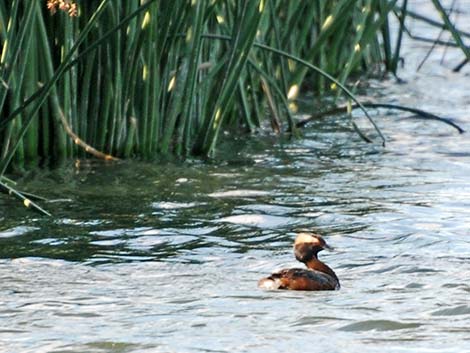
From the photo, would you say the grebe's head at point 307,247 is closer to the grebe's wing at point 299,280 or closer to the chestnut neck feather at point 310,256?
the chestnut neck feather at point 310,256

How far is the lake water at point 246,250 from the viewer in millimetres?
4695

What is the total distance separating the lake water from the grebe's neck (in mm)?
75

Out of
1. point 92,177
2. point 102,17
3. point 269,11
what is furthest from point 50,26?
point 269,11

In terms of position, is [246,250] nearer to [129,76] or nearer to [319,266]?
[319,266]

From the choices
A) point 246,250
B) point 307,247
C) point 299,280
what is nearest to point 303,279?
point 299,280

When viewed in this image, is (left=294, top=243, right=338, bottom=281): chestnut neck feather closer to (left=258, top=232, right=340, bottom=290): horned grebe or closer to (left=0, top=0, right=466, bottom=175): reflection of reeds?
(left=258, top=232, right=340, bottom=290): horned grebe

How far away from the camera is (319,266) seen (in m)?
5.36

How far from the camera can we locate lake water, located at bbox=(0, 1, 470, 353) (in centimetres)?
470

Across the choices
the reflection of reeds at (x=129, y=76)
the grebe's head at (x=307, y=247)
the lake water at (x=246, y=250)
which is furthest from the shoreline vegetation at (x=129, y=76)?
the grebe's head at (x=307, y=247)

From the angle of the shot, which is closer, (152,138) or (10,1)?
(10,1)

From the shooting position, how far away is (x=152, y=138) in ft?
25.0

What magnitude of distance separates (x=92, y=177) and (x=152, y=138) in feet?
1.39

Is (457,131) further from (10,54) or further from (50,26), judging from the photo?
(10,54)

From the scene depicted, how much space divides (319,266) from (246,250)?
68 centimetres
